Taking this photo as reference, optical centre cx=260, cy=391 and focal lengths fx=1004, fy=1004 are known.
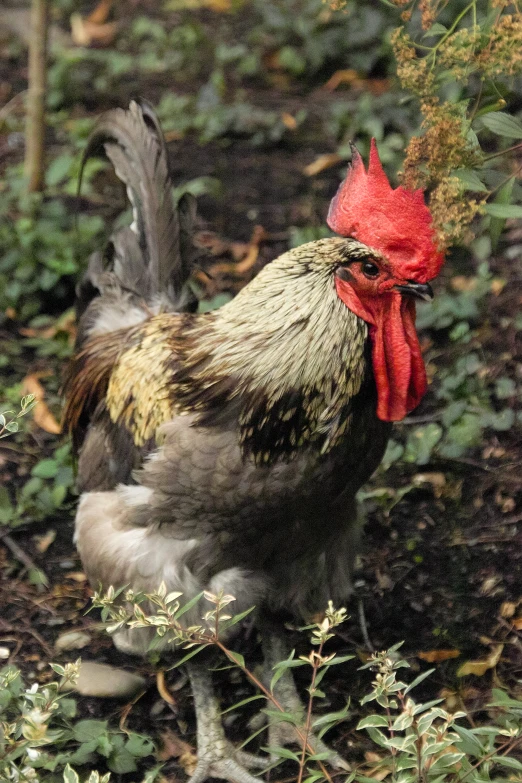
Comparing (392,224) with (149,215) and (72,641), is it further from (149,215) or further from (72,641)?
(72,641)

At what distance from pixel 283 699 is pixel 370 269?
1.77 meters

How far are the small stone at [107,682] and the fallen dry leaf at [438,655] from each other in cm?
111

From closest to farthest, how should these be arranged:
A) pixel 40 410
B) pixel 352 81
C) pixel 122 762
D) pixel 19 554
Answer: pixel 122 762 → pixel 19 554 → pixel 40 410 → pixel 352 81

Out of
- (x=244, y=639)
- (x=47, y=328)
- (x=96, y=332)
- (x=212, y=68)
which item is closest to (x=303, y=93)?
(x=212, y=68)

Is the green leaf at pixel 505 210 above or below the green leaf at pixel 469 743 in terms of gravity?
above

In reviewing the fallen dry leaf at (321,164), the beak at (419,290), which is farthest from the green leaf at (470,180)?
the fallen dry leaf at (321,164)

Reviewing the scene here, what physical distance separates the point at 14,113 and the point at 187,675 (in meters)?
4.94

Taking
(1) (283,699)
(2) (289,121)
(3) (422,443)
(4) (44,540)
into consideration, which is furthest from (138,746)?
(2) (289,121)

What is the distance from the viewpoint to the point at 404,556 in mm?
4371

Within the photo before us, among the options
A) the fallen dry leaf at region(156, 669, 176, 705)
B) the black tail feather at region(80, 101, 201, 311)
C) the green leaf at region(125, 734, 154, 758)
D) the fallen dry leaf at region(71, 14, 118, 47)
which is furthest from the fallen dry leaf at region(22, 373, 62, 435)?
the fallen dry leaf at region(71, 14, 118, 47)

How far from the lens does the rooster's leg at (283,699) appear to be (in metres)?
3.69

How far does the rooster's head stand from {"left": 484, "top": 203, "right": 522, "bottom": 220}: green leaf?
24 centimetres

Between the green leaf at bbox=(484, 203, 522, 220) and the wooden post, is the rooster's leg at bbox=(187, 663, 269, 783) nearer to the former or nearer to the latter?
the green leaf at bbox=(484, 203, 522, 220)

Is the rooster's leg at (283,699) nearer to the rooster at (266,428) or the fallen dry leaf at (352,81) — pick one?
the rooster at (266,428)
